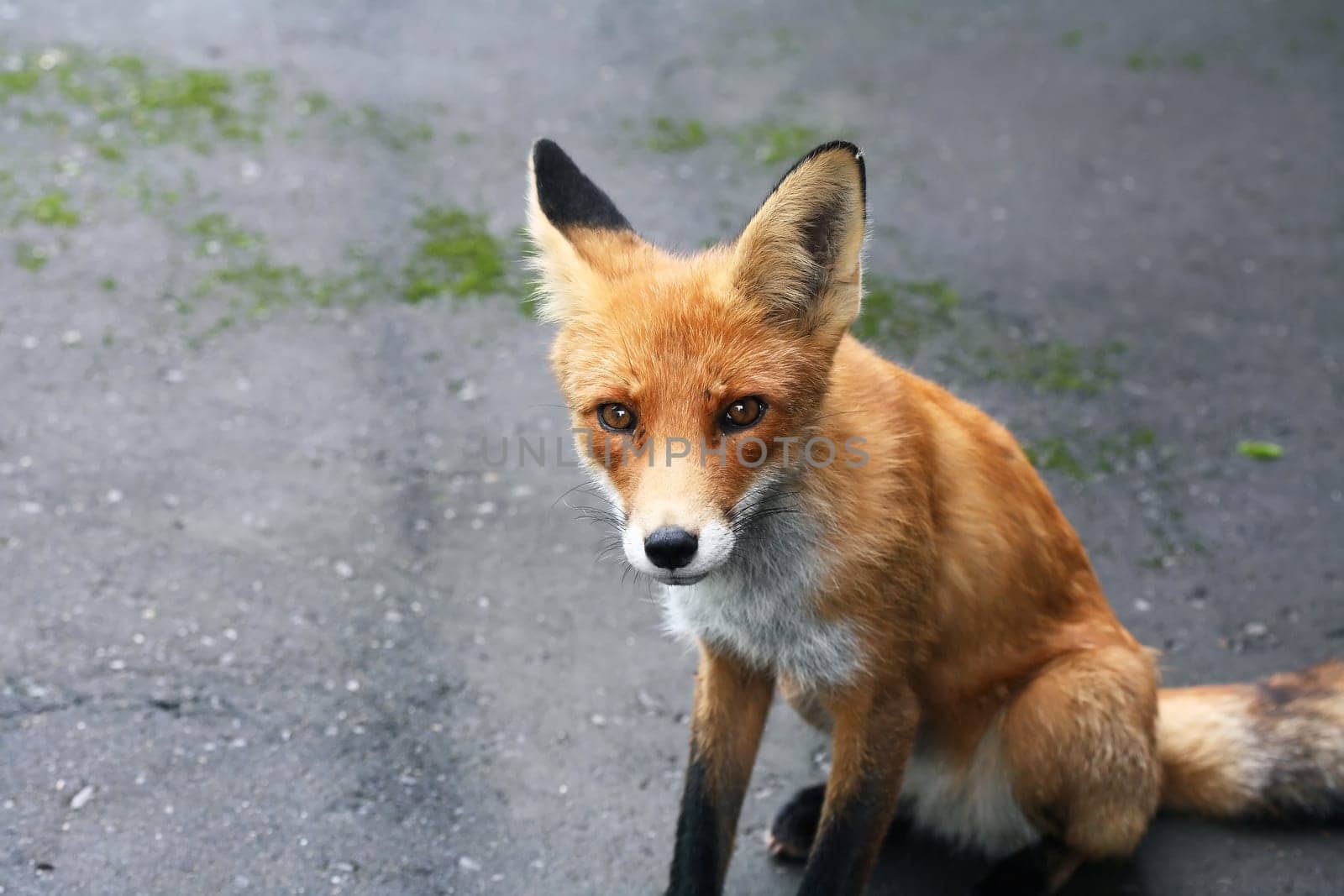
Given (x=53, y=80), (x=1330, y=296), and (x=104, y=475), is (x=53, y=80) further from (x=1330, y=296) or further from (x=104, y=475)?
(x=1330, y=296)

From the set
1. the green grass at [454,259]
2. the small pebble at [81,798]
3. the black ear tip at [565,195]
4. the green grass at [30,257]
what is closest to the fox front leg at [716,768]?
the black ear tip at [565,195]

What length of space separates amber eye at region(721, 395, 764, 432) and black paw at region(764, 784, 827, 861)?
4.82ft

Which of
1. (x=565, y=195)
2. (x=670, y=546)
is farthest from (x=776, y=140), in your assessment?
(x=670, y=546)

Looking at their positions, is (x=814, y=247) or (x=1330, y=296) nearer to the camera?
(x=814, y=247)

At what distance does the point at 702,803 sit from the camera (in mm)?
3156

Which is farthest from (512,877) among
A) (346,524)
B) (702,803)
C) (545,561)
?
(346,524)

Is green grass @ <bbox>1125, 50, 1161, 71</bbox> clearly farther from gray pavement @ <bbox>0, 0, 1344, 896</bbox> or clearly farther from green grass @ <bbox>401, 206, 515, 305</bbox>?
green grass @ <bbox>401, 206, 515, 305</bbox>

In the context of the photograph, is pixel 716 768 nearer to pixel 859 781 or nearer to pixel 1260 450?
pixel 859 781

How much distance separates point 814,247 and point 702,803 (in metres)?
1.52

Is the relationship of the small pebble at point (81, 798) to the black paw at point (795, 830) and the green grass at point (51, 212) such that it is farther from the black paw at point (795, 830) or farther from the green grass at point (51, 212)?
the green grass at point (51, 212)

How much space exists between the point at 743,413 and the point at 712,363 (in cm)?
14

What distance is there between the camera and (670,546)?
2432 millimetres

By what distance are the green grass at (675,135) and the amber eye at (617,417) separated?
4923mm

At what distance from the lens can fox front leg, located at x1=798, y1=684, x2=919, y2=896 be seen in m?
2.97
